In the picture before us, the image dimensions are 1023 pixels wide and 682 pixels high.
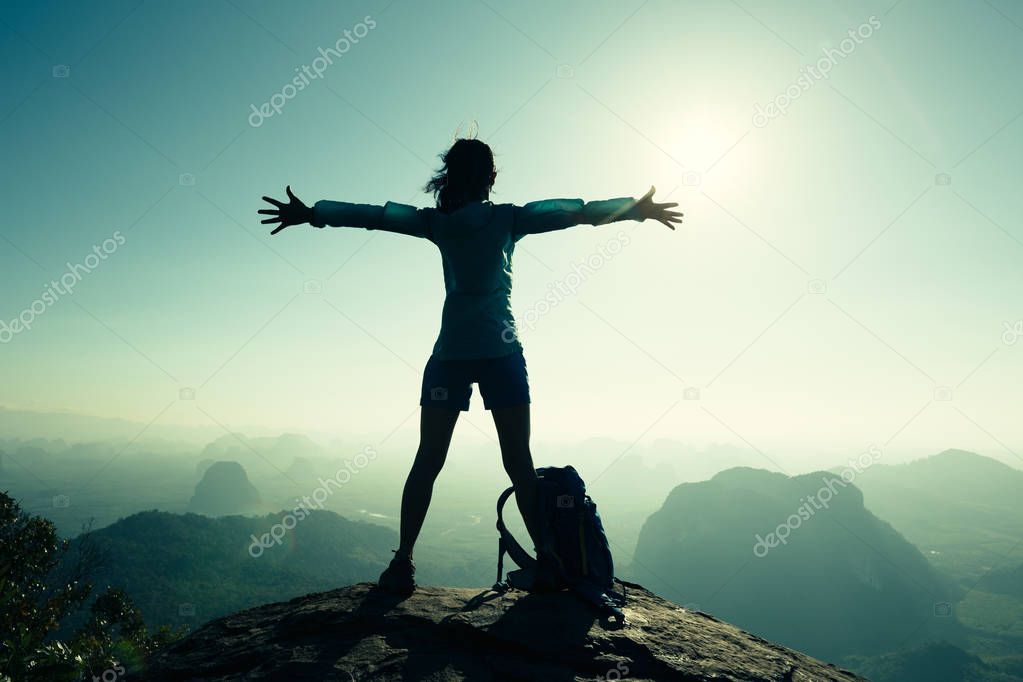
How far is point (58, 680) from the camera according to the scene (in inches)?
198

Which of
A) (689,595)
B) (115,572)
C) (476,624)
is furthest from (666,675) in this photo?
(689,595)

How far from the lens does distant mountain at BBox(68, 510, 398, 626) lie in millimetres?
107688

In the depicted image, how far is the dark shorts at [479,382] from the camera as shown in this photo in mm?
4293

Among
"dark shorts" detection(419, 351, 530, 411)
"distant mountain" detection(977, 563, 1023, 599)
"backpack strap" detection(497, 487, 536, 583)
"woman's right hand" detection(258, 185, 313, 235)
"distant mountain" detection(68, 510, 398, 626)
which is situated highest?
"distant mountain" detection(977, 563, 1023, 599)

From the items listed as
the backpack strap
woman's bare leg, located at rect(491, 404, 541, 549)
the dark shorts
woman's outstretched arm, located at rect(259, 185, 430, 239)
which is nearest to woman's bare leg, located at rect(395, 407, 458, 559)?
the dark shorts

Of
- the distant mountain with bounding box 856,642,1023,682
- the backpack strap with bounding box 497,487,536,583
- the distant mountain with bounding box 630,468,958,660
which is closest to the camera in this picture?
the backpack strap with bounding box 497,487,536,583

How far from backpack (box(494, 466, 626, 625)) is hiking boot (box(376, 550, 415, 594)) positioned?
81 cm

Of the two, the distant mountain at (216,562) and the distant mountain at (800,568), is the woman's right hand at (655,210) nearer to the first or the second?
the distant mountain at (216,562)

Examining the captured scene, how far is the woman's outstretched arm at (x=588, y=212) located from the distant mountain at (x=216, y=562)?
92.0 meters

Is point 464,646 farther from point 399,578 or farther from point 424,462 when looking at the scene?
point 424,462

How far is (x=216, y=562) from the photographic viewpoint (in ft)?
446

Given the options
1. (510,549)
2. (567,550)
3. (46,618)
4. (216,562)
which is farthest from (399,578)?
(216,562)

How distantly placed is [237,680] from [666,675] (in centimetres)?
274

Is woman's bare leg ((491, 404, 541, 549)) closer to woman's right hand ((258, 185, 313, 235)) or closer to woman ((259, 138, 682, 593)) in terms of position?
woman ((259, 138, 682, 593))
